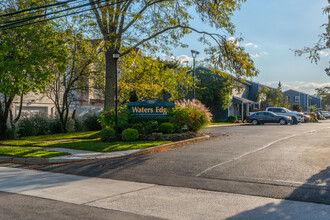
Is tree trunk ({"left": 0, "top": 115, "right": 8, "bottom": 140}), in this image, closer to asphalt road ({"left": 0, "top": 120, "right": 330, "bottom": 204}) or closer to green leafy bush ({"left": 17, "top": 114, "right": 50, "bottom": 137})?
green leafy bush ({"left": 17, "top": 114, "right": 50, "bottom": 137})

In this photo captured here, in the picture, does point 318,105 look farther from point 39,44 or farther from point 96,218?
point 96,218

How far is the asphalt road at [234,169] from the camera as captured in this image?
284 inches

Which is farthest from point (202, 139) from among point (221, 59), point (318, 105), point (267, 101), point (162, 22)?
point (318, 105)

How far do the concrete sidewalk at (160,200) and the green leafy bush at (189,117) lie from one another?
932 cm

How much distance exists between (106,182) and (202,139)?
10117 mm

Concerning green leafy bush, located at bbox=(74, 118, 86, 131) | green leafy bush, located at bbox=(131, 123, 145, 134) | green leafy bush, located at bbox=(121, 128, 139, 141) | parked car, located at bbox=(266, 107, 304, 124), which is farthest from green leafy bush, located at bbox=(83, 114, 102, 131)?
parked car, located at bbox=(266, 107, 304, 124)

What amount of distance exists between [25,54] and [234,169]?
506 inches

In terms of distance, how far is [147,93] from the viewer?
2397cm

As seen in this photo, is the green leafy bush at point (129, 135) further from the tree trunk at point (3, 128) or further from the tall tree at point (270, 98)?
the tall tree at point (270, 98)

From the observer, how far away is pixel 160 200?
251 inches

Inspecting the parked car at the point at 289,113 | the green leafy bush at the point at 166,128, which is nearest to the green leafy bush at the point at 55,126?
the green leafy bush at the point at 166,128

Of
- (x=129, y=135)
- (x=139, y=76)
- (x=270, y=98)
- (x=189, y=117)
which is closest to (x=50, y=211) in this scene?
(x=129, y=135)

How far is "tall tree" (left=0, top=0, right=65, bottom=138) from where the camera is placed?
1627 centimetres

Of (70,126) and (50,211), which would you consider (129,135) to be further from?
(50,211)
